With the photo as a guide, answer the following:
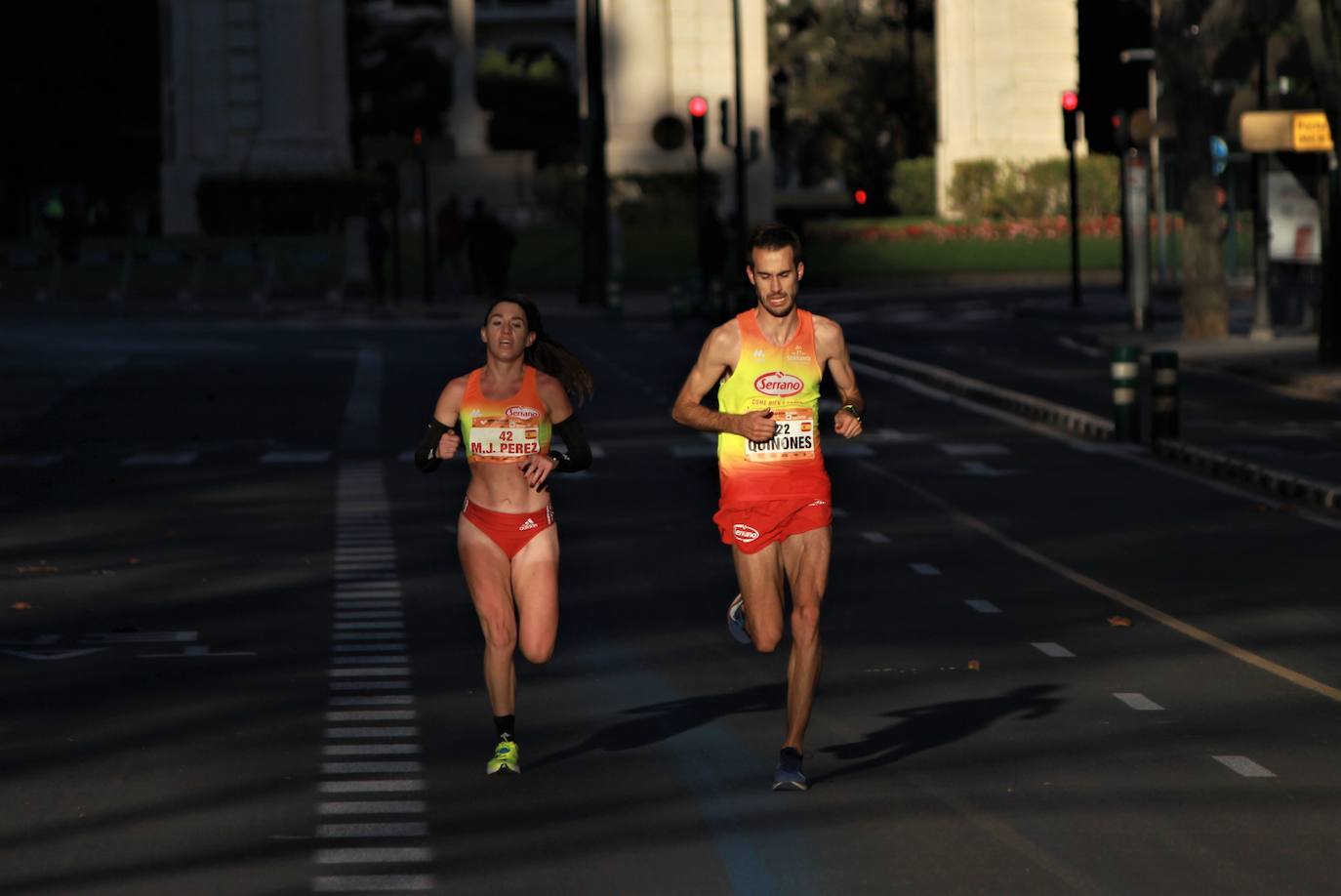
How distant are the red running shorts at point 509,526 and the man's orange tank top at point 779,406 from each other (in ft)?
2.32

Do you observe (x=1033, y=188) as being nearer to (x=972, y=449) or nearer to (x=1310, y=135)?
(x=1310, y=135)

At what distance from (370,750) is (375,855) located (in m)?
1.96

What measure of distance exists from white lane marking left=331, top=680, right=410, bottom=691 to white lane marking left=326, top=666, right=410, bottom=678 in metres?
0.19

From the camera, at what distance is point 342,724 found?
11.7 metres

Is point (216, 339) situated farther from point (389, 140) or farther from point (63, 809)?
point (63, 809)

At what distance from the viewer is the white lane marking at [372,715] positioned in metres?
11.9

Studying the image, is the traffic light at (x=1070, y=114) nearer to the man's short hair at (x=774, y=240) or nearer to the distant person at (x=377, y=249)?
the distant person at (x=377, y=249)

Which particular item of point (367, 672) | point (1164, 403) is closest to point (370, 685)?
point (367, 672)

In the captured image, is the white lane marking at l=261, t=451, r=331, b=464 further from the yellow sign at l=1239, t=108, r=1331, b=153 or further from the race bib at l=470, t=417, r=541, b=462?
the race bib at l=470, t=417, r=541, b=462

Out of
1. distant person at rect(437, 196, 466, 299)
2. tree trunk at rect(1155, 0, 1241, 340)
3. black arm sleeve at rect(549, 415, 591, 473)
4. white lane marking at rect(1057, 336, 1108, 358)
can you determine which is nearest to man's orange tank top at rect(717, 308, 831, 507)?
black arm sleeve at rect(549, 415, 591, 473)

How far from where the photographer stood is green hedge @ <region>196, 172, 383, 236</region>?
70375 millimetres

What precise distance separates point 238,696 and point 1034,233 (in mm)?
59159

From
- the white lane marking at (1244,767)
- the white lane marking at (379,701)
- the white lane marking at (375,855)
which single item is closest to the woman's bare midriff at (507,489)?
the white lane marking at (375,855)

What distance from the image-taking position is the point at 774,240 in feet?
32.9
